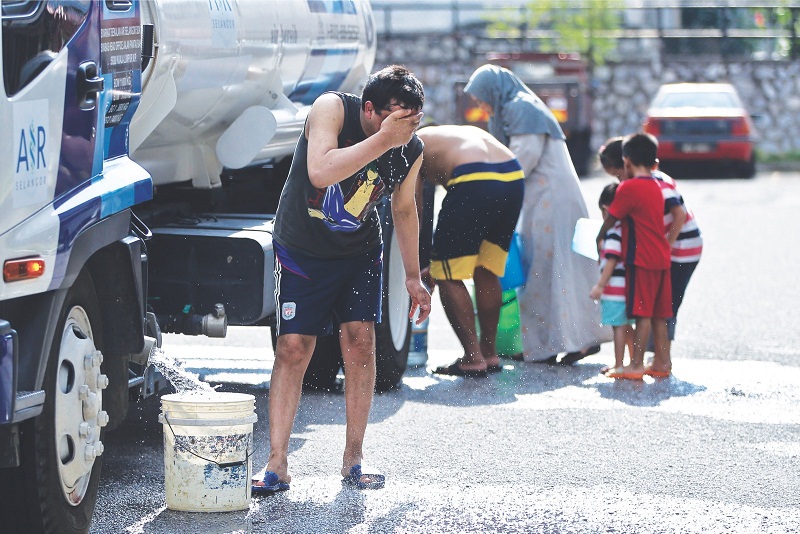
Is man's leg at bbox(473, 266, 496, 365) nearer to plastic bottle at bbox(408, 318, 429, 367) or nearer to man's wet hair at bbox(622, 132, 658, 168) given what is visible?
plastic bottle at bbox(408, 318, 429, 367)

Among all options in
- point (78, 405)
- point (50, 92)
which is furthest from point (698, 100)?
point (50, 92)

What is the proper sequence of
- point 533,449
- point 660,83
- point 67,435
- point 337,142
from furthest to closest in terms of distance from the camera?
point 660,83, point 533,449, point 337,142, point 67,435

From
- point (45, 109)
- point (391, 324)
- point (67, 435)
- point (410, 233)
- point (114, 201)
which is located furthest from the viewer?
point (391, 324)

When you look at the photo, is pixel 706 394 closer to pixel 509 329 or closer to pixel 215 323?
pixel 509 329

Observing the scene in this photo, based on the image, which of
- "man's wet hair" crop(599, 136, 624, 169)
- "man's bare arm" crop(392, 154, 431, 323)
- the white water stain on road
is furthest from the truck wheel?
"man's bare arm" crop(392, 154, 431, 323)

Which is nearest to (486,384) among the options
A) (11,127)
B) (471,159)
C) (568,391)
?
(568,391)

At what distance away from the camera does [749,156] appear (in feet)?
82.0

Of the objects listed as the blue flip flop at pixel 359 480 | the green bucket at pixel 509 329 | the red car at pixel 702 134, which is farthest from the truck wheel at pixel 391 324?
the red car at pixel 702 134

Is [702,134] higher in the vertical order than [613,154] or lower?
lower

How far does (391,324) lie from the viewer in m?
7.93

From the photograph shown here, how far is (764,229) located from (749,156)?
8.60m

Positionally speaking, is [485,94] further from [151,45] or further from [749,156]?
[749,156]

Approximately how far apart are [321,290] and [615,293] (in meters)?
3.08

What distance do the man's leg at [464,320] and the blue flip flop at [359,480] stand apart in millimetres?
2619
